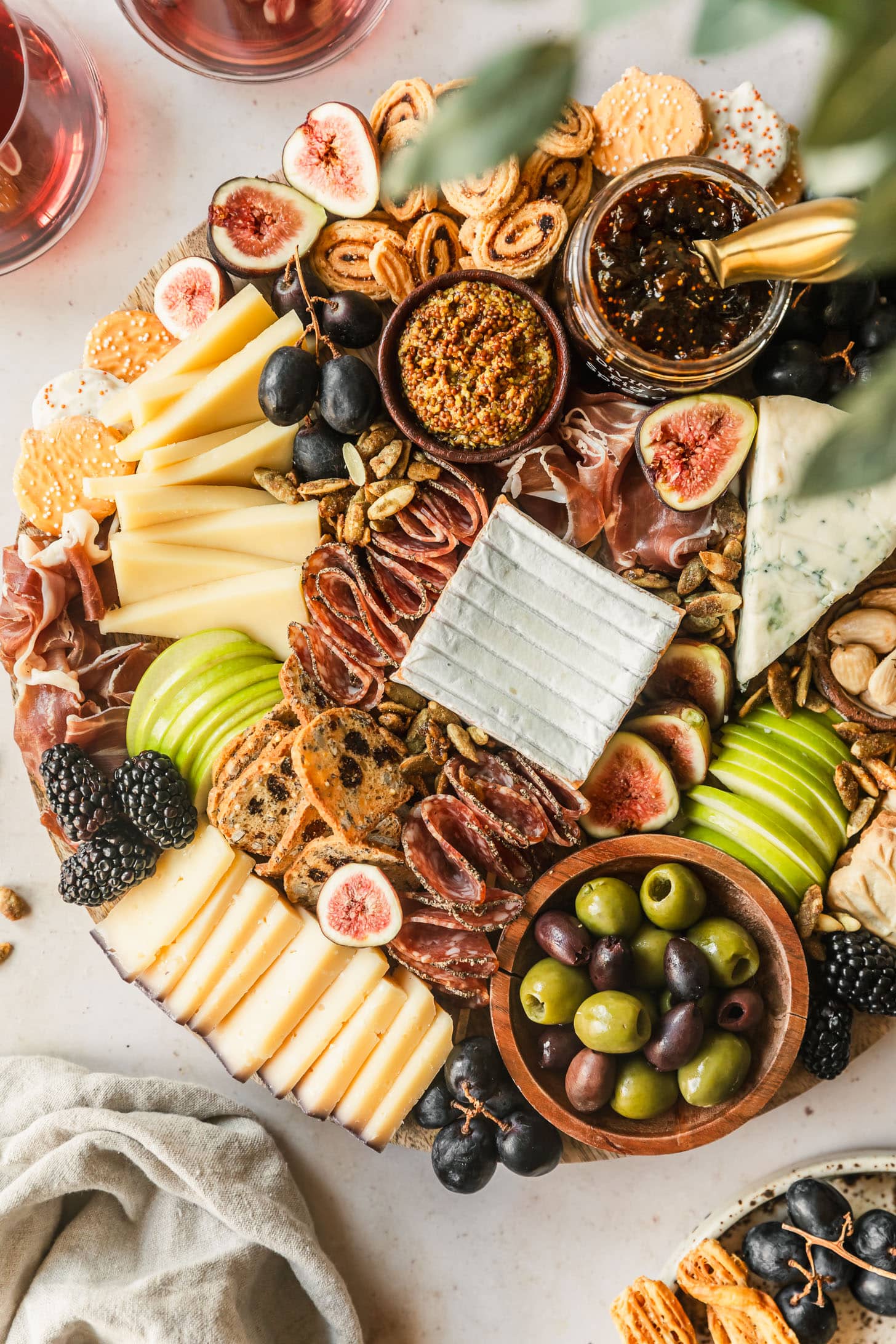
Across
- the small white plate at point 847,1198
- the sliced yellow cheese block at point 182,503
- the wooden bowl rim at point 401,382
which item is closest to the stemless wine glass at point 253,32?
the wooden bowl rim at point 401,382

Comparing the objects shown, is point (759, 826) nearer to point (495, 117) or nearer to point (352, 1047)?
point (352, 1047)

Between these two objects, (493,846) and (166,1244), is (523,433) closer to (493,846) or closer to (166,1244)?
(493,846)

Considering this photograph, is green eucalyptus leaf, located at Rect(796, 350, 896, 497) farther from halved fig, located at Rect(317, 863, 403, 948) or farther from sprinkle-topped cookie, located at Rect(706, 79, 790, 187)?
sprinkle-topped cookie, located at Rect(706, 79, 790, 187)

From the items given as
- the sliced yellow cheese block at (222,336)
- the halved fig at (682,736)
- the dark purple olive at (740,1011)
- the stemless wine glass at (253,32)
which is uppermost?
the stemless wine glass at (253,32)

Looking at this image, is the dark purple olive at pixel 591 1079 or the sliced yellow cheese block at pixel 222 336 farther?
the sliced yellow cheese block at pixel 222 336

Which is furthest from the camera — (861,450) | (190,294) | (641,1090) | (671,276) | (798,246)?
(190,294)

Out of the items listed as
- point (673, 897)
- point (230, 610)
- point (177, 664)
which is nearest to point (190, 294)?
point (230, 610)

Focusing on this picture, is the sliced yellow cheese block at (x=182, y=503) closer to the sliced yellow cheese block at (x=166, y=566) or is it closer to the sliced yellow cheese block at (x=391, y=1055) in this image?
the sliced yellow cheese block at (x=166, y=566)
